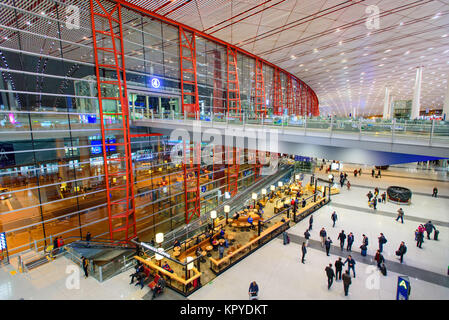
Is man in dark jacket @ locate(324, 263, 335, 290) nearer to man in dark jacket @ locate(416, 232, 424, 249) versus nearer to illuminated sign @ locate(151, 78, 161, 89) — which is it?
man in dark jacket @ locate(416, 232, 424, 249)

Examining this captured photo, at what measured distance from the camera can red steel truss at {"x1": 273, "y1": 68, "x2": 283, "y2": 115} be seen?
98.9 feet

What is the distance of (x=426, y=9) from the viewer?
1408 centimetres

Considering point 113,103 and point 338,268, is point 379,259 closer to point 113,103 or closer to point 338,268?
point 338,268

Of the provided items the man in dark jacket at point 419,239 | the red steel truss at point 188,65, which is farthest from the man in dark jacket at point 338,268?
the red steel truss at point 188,65

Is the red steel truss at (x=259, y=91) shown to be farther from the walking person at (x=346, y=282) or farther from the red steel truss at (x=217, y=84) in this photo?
the walking person at (x=346, y=282)

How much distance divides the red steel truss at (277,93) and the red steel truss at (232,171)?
12.0 meters

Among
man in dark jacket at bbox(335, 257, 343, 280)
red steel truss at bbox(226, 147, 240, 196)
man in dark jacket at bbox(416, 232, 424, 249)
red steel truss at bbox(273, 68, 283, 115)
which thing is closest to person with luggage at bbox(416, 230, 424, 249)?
man in dark jacket at bbox(416, 232, 424, 249)

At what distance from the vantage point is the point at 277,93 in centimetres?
3148

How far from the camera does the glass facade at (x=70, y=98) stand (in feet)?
35.8

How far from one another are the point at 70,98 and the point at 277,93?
25.6 m

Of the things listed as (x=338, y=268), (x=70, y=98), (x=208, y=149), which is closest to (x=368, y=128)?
(x=338, y=268)

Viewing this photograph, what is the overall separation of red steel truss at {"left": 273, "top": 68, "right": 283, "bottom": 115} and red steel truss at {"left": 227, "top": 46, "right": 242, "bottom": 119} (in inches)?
407

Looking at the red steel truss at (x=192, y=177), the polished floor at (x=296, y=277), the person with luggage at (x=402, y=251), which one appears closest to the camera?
the polished floor at (x=296, y=277)
